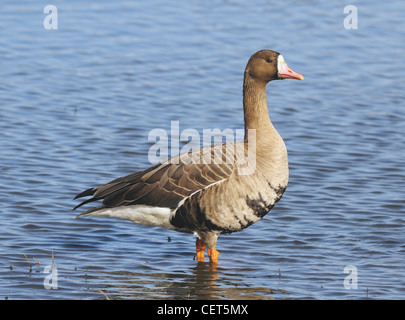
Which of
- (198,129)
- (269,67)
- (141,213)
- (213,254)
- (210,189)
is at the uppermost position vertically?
(269,67)

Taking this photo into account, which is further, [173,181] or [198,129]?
[198,129]

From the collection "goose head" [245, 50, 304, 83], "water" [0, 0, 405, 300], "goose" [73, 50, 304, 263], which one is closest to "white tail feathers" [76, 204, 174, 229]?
"goose" [73, 50, 304, 263]

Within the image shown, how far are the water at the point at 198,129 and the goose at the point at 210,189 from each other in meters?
0.62

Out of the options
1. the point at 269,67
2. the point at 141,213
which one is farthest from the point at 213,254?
the point at 269,67

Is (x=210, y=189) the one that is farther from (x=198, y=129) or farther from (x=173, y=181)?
(x=198, y=129)

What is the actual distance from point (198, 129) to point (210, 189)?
6035 millimetres

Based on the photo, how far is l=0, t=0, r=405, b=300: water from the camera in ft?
31.0

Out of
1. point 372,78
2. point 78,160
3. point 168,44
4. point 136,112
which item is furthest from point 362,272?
point 168,44

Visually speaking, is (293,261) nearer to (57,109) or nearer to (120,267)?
(120,267)

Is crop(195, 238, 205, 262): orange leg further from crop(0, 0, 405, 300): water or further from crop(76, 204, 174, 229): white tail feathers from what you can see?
crop(76, 204, 174, 229): white tail feathers

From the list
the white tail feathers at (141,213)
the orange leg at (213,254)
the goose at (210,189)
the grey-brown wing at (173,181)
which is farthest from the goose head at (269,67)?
the orange leg at (213,254)

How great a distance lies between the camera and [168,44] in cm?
2125

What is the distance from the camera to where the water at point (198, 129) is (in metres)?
9.45

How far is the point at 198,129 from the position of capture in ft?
50.2
